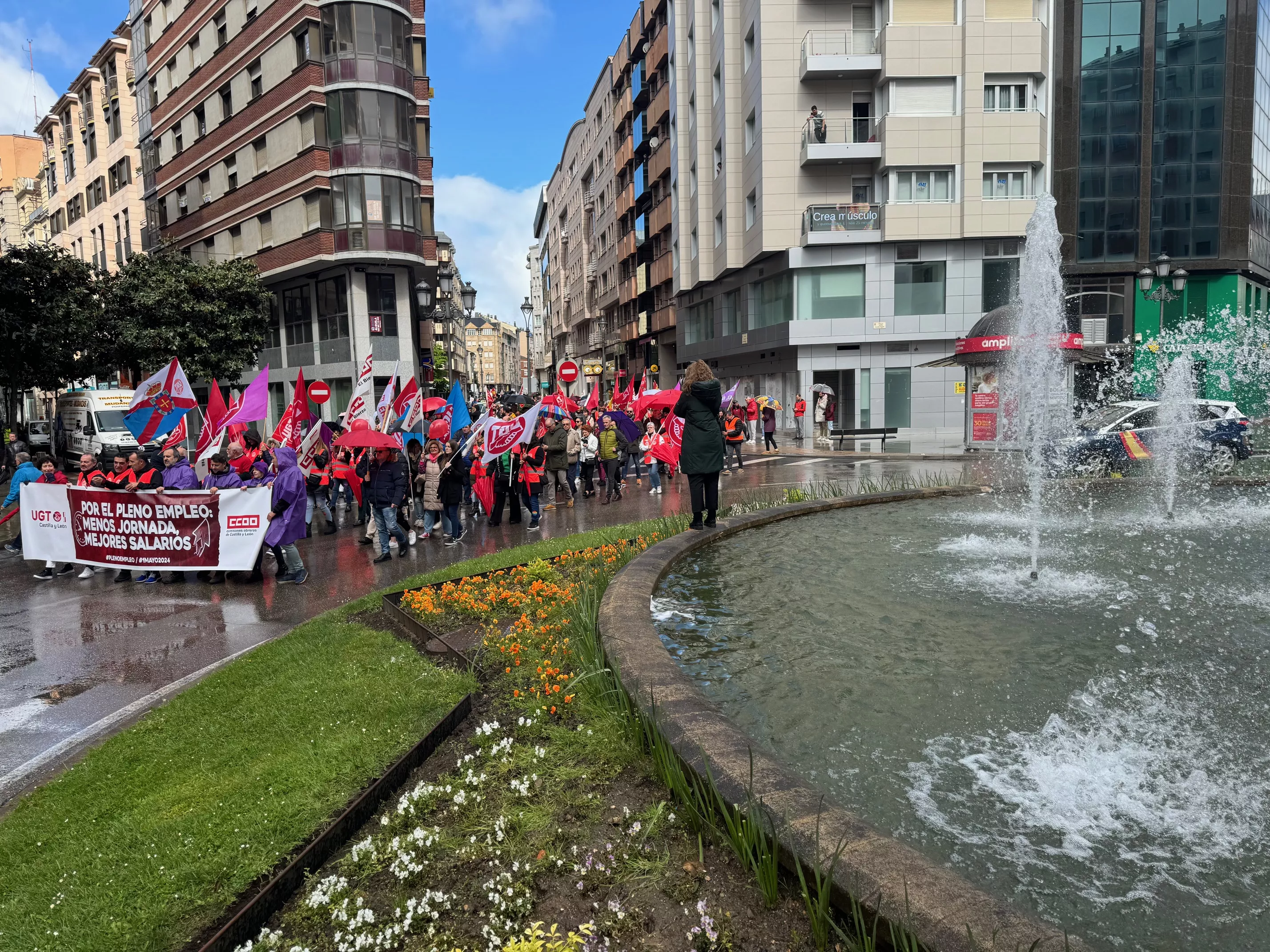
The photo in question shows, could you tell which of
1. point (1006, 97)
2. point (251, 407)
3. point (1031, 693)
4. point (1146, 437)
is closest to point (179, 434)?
point (251, 407)

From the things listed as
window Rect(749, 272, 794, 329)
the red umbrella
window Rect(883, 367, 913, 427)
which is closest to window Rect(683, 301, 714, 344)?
window Rect(749, 272, 794, 329)

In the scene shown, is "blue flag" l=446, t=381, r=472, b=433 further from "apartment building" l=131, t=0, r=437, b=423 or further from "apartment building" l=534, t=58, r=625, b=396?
"apartment building" l=534, t=58, r=625, b=396

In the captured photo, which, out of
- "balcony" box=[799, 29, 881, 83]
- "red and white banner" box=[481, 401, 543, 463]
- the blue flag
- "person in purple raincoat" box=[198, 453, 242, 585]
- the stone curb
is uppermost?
"balcony" box=[799, 29, 881, 83]

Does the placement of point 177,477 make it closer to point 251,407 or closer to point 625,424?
point 251,407

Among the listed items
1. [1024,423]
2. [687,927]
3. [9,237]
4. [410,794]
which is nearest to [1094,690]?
[687,927]

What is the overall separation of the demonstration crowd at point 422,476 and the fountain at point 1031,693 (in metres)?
1.61

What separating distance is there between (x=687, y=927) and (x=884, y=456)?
76.1ft

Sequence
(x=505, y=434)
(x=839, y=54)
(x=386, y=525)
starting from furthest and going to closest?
1. (x=839, y=54)
2. (x=505, y=434)
3. (x=386, y=525)

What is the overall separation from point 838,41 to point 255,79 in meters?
24.8

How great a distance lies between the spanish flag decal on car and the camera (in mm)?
16531

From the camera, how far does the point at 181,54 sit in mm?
42844

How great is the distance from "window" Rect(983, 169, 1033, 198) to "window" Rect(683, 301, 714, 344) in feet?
52.0

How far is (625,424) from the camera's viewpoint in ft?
58.4

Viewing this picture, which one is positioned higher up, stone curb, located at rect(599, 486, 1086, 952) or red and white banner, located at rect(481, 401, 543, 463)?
red and white banner, located at rect(481, 401, 543, 463)
